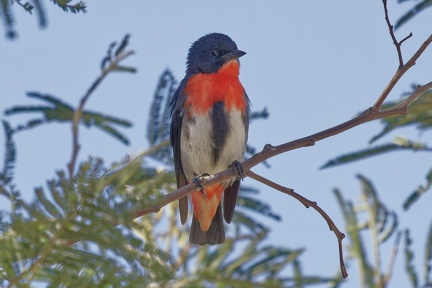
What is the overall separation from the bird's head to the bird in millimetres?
47

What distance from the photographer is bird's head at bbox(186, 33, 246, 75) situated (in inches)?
243

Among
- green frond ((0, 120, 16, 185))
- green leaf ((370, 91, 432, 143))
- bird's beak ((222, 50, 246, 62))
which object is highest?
bird's beak ((222, 50, 246, 62))

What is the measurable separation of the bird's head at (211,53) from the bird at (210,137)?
0.15ft

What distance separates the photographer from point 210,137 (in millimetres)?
5602

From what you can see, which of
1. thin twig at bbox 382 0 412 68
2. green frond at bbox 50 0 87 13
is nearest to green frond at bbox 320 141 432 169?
thin twig at bbox 382 0 412 68

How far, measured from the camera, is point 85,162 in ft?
5.98

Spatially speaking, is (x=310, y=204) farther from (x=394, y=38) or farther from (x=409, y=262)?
(x=409, y=262)

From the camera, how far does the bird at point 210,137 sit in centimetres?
557

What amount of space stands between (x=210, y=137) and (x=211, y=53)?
1.03m

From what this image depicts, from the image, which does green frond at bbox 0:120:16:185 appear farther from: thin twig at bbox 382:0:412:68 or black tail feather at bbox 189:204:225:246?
black tail feather at bbox 189:204:225:246

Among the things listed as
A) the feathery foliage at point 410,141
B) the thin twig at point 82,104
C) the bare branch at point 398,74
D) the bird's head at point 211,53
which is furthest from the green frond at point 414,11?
the bird's head at point 211,53

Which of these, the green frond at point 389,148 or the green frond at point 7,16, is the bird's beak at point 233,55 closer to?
the green frond at point 389,148

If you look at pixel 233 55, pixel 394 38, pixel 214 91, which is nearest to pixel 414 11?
pixel 394 38

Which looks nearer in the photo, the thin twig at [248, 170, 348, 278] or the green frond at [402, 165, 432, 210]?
the thin twig at [248, 170, 348, 278]
